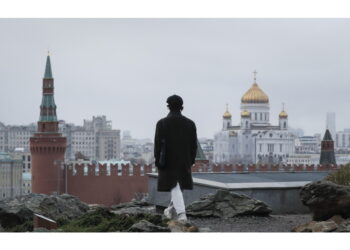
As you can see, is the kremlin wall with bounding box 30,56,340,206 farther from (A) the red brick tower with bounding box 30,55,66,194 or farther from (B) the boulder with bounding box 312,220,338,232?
(B) the boulder with bounding box 312,220,338,232

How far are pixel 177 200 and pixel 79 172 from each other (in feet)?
130

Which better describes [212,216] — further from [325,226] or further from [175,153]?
[325,226]

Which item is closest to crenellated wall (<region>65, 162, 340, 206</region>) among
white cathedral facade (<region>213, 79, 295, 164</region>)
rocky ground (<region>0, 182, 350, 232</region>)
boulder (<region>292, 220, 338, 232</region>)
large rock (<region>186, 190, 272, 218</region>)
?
rocky ground (<region>0, 182, 350, 232</region>)

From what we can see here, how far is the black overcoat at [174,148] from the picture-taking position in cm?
995

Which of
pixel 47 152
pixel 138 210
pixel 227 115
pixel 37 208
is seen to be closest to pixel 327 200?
pixel 138 210

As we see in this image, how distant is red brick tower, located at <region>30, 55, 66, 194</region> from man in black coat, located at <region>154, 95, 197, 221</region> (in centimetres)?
3911

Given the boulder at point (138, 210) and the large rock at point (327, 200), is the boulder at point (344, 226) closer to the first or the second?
the large rock at point (327, 200)

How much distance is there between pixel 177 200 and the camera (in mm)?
9961

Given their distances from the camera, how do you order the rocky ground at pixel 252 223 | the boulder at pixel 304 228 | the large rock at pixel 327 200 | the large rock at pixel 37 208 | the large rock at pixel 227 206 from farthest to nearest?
the large rock at pixel 227 206 < the large rock at pixel 37 208 < the large rock at pixel 327 200 < the rocky ground at pixel 252 223 < the boulder at pixel 304 228

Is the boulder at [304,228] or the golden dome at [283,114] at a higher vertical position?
the golden dome at [283,114]

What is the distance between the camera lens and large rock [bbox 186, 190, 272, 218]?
10914 millimetres

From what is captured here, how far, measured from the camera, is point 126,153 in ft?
559

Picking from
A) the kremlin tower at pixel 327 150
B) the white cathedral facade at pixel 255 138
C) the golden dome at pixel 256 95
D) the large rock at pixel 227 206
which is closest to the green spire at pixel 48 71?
the kremlin tower at pixel 327 150

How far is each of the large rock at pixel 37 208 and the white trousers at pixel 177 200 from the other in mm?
1608
